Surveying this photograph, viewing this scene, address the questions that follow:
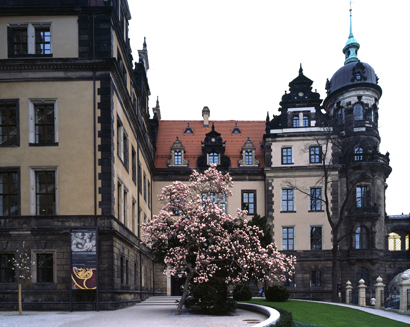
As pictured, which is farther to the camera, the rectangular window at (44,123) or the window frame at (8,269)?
the rectangular window at (44,123)

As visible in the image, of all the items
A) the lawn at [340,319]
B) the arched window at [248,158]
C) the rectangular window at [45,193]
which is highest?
the arched window at [248,158]

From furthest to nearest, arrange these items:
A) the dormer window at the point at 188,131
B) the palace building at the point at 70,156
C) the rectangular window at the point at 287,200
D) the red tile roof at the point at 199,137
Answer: the dormer window at the point at 188,131 < the red tile roof at the point at 199,137 < the rectangular window at the point at 287,200 < the palace building at the point at 70,156

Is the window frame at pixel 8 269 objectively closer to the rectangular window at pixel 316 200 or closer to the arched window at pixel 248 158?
the arched window at pixel 248 158

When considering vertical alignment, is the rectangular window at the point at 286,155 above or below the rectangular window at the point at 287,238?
above

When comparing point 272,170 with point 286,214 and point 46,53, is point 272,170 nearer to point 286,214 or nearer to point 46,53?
point 286,214

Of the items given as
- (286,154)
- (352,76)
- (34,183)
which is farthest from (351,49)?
(34,183)

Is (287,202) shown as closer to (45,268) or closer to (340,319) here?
(340,319)

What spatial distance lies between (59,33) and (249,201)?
29.2 meters

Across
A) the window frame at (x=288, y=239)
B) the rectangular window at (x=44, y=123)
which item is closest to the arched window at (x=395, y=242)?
the window frame at (x=288, y=239)

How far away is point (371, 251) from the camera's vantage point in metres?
47.1

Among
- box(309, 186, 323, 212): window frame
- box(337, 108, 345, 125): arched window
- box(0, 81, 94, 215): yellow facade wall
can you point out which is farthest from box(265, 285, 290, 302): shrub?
box(337, 108, 345, 125): arched window

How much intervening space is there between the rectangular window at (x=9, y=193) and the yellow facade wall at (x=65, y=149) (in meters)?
0.35

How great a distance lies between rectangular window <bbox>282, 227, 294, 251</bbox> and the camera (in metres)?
47.3

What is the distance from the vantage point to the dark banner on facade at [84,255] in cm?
2292
